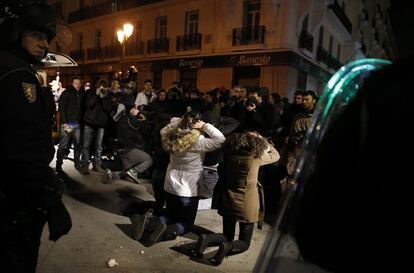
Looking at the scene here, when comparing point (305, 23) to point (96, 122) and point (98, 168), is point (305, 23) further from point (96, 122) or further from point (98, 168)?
point (98, 168)

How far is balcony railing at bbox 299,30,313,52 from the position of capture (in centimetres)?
1866

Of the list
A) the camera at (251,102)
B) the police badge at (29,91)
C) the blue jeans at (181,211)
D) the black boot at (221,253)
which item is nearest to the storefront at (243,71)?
the camera at (251,102)

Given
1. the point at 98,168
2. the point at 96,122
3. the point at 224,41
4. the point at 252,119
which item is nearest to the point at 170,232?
the point at 252,119

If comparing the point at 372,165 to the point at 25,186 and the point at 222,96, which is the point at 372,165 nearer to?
the point at 25,186

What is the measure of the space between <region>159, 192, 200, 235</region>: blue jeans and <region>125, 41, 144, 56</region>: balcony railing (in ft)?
66.0

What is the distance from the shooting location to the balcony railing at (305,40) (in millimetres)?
18656

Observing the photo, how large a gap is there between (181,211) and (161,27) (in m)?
19.9

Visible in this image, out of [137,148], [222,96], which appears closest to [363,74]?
[137,148]

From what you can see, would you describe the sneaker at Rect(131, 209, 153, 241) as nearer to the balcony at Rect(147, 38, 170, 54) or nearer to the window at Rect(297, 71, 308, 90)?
the window at Rect(297, 71, 308, 90)

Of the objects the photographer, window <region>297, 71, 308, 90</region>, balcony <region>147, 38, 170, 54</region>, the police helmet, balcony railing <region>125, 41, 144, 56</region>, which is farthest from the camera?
balcony railing <region>125, 41, 144, 56</region>

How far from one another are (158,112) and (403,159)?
6761 millimetres

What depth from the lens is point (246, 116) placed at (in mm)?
6070

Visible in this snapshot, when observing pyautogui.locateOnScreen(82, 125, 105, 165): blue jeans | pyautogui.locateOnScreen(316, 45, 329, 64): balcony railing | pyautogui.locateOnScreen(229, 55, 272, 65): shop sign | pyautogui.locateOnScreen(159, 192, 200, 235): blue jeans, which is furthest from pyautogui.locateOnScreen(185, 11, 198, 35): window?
pyautogui.locateOnScreen(159, 192, 200, 235): blue jeans

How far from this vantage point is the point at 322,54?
21969 millimetres
